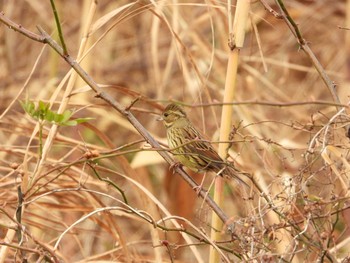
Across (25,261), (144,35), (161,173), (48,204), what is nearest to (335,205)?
(25,261)

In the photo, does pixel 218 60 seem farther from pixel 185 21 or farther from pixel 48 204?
pixel 48 204

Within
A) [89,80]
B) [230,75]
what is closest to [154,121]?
[230,75]

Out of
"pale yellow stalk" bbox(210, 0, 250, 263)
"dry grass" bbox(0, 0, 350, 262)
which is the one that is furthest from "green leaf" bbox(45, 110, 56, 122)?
"pale yellow stalk" bbox(210, 0, 250, 263)

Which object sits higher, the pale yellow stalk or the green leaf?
the pale yellow stalk

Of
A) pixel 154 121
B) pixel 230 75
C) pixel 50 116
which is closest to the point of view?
pixel 50 116

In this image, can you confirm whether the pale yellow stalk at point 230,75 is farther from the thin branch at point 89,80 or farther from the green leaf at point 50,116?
the green leaf at point 50,116

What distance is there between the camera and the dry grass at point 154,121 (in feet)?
8.03

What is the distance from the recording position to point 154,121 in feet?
18.8

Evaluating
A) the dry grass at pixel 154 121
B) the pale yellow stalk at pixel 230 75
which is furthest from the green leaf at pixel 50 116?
the pale yellow stalk at pixel 230 75

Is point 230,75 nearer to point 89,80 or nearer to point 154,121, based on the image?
point 89,80

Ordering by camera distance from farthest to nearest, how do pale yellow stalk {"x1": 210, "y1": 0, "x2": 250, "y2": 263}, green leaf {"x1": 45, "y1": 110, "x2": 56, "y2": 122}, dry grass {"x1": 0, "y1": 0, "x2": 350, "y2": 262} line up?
1. dry grass {"x1": 0, "y1": 0, "x2": 350, "y2": 262}
2. pale yellow stalk {"x1": 210, "y1": 0, "x2": 250, "y2": 263}
3. green leaf {"x1": 45, "y1": 110, "x2": 56, "y2": 122}

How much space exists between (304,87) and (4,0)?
6.68ft

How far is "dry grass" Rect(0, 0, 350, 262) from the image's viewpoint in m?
2.45

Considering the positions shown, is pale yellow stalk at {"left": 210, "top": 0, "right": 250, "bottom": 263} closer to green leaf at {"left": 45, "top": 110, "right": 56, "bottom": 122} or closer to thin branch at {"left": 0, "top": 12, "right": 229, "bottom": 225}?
thin branch at {"left": 0, "top": 12, "right": 229, "bottom": 225}
